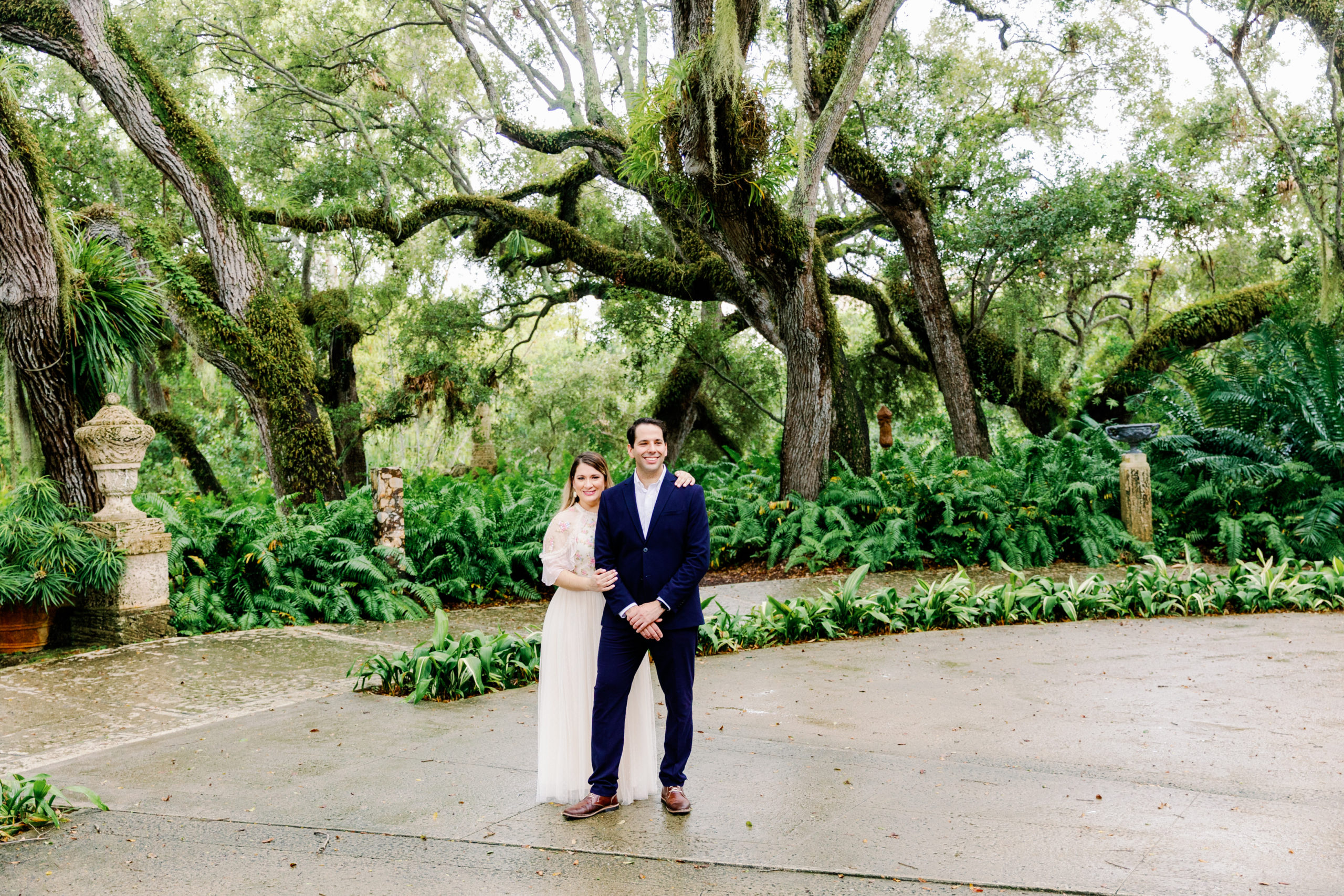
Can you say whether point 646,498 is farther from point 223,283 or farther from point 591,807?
point 223,283

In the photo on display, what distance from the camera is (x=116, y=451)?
8.09 metres

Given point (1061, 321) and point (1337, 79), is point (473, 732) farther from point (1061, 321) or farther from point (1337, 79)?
point (1061, 321)

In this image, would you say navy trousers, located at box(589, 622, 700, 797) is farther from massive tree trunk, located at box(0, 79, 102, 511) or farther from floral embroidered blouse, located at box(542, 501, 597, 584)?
massive tree trunk, located at box(0, 79, 102, 511)

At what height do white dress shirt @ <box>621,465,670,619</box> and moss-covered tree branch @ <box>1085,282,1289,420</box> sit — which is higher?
moss-covered tree branch @ <box>1085,282,1289,420</box>

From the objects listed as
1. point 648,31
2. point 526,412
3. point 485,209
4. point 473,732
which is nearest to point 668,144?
point 485,209

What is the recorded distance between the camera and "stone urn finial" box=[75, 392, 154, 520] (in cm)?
805

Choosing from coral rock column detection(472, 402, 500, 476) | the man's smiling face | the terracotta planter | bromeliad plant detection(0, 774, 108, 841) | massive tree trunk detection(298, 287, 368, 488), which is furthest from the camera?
coral rock column detection(472, 402, 500, 476)

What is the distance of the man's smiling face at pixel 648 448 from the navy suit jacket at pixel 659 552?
9 cm

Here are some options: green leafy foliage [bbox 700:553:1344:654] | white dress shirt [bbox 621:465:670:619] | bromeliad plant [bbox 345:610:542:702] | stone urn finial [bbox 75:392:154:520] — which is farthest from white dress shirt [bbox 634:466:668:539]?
stone urn finial [bbox 75:392:154:520]

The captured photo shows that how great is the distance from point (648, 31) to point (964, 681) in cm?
1666

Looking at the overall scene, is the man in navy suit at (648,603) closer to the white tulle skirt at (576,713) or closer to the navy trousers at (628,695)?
the navy trousers at (628,695)

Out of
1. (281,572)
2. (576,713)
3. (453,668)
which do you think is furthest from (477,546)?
(576,713)

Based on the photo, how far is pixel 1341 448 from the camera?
1048 cm

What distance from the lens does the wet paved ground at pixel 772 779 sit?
134 inches
